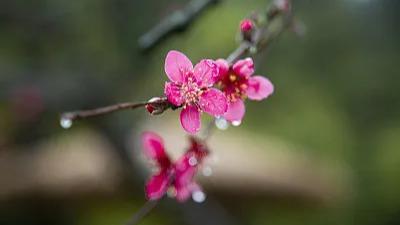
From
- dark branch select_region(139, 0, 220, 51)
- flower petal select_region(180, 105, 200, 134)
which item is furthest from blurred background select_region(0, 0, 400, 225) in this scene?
flower petal select_region(180, 105, 200, 134)

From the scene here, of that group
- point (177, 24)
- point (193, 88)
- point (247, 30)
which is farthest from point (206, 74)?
point (177, 24)

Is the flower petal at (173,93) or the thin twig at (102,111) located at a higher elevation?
the thin twig at (102,111)

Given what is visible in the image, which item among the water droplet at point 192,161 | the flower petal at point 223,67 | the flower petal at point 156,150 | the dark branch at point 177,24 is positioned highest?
the dark branch at point 177,24

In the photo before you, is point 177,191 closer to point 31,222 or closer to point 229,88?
point 229,88

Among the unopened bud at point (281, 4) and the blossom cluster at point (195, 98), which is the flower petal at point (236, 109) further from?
the unopened bud at point (281, 4)

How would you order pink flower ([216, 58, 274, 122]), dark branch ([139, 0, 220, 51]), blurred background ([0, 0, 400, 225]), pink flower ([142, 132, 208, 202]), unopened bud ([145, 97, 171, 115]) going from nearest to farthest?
unopened bud ([145, 97, 171, 115]) < pink flower ([216, 58, 274, 122]) < pink flower ([142, 132, 208, 202]) < dark branch ([139, 0, 220, 51]) < blurred background ([0, 0, 400, 225])

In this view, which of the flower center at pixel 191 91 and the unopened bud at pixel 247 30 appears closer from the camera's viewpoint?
the flower center at pixel 191 91

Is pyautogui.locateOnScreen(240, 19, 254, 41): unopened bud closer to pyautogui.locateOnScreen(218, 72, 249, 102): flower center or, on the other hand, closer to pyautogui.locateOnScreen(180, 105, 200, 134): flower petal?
pyautogui.locateOnScreen(218, 72, 249, 102): flower center

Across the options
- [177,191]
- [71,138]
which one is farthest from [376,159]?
[177,191]

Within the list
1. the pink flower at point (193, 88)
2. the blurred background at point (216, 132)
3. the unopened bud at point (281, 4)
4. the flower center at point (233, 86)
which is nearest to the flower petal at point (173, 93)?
the pink flower at point (193, 88)
